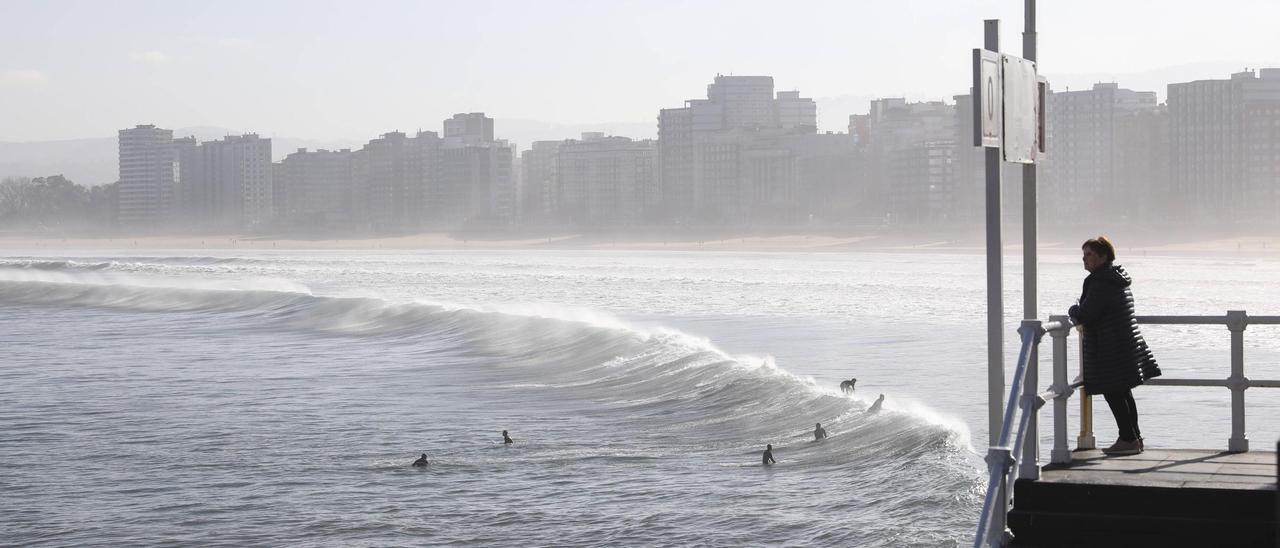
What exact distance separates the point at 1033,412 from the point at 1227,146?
15714 centimetres

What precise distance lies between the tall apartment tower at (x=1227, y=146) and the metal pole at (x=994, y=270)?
14292 cm

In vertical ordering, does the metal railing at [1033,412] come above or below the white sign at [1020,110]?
below

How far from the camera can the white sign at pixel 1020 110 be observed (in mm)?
7418

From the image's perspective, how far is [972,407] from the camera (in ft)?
79.4

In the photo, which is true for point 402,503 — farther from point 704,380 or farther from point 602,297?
point 602,297

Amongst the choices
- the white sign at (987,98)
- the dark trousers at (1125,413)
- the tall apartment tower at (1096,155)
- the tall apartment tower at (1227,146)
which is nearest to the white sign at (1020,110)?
the white sign at (987,98)

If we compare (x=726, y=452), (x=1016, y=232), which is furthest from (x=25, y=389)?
(x=1016, y=232)

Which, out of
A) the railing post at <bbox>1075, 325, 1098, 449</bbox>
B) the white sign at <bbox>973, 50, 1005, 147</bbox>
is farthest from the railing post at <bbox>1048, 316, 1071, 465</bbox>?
the white sign at <bbox>973, 50, 1005, 147</bbox>

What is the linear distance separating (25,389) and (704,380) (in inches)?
512

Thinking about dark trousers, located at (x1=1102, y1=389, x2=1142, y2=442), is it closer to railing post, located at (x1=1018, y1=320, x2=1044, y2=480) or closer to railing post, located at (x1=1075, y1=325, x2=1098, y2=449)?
railing post, located at (x1=1075, y1=325, x2=1098, y2=449)

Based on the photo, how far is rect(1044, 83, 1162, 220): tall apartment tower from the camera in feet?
523

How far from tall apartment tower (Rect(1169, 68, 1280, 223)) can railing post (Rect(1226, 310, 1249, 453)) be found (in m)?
142

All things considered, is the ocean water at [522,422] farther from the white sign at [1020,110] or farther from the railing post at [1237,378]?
the white sign at [1020,110]

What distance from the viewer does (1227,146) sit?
153250 millimetres
